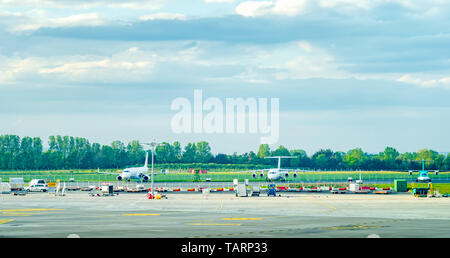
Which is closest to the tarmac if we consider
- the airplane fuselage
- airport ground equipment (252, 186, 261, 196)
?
airport ground equipment (252, 186, 261, 196)

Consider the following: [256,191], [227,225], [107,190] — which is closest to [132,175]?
[107,190]

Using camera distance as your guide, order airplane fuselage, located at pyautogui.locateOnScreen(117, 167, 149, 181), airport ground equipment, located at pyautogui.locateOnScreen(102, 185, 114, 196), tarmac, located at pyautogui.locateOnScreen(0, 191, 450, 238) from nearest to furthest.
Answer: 1. tarmac, located at pyautogui.locateOnScreen(0, 191, 450, 238)
2. airport ground equipment, located at pyautogui.locateOnScreen(102, 185, 114, 196)
3. airplane fuselage, located at pyautogui.locateOnScreen(117, 167, 149, 181)

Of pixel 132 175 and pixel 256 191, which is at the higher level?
pixel 132 175

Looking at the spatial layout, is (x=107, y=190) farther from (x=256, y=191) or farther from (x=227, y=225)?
(x=227, y=225)

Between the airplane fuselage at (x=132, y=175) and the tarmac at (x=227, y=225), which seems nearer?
the tarmac at (x=227, y=225)

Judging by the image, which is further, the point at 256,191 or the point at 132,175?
the point at 132,175

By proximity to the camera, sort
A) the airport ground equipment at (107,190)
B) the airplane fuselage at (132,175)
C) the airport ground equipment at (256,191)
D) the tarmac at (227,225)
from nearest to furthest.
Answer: the tarmac at (227,225), the airport ground equipment at (256,191), the airport ground equipment at (107,190), the airplane fuselage at (132,175)

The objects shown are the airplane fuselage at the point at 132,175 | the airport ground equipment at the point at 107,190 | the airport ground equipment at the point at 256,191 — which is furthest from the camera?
the airplane fuselage at the point at 132,175

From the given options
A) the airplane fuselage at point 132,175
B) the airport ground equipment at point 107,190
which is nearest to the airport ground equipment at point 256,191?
the airport ground equipment at point 107,190

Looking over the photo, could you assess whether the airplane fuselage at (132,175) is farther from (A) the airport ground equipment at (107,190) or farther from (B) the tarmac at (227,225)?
(B) the tarmac at (227,225)

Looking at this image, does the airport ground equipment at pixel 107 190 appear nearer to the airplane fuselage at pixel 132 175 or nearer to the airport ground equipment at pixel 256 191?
the airport ground equipment at pixel 256 191

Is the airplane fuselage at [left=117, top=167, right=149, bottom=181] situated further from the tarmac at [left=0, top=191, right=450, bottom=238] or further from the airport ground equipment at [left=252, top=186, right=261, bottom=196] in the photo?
the tarmac at [left=0, top=191, right=450, bottom=238]

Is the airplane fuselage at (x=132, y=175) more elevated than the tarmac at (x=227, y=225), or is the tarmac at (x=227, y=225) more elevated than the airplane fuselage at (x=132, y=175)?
the airplane fuselage at (x=132, y=175)

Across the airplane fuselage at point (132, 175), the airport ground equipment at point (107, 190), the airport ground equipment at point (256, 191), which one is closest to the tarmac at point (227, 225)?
the airport ground equipment at point (256, 191)
